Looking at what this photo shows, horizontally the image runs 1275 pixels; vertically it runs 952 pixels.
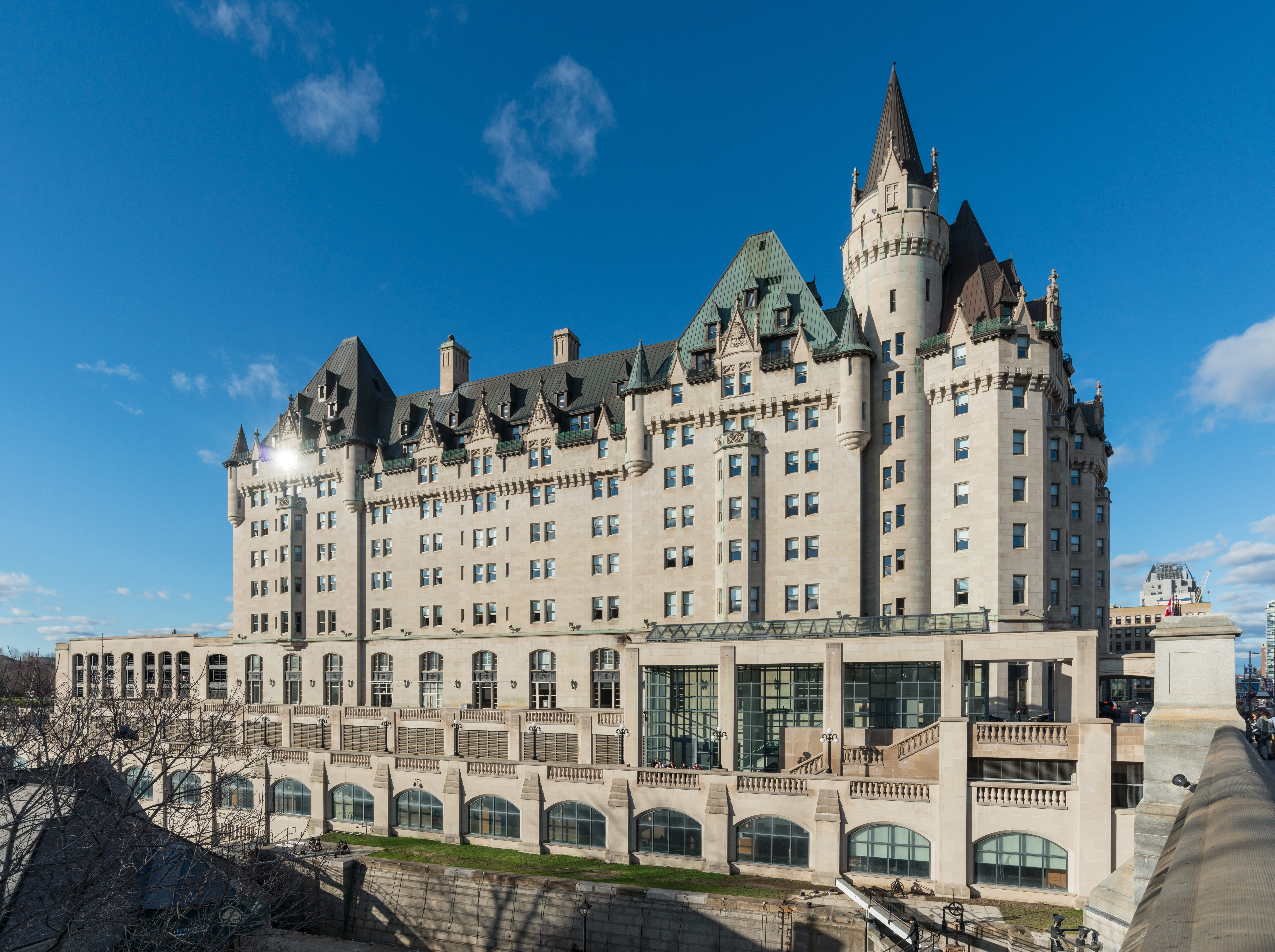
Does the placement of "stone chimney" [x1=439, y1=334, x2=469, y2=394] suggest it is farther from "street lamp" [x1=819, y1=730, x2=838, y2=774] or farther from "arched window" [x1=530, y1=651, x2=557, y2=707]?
"street lamp" [x1=819, y1=730, x2=838, y2=774]

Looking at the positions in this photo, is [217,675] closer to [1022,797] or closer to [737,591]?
[737,591]

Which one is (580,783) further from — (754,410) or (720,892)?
(754,410)

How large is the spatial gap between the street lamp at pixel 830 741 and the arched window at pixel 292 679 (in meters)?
59.2

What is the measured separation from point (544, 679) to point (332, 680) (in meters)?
24.7

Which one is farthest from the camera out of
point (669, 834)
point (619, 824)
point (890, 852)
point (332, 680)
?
point (332, 680)

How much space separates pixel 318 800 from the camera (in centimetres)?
5153

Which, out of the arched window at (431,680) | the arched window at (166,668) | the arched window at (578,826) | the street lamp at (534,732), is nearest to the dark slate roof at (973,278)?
the arched window at (578,826)

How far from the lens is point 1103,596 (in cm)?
7112

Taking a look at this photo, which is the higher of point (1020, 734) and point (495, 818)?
point (1020, 734)

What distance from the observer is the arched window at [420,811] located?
4853cm

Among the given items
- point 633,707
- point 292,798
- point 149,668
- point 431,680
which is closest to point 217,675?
point 149,668

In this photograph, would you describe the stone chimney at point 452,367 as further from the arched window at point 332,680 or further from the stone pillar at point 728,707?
the stone pillar at point 728,707

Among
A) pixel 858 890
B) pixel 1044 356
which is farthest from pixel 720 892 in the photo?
pixel 1044 356

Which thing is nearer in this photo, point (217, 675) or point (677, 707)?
point (677, 707)
